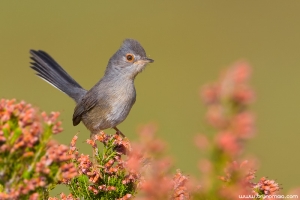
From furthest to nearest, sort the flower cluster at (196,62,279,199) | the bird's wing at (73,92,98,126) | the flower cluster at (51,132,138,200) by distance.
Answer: the bird's wing at (73,92,98,126) < the flower cluster at (51,132,138,200) < the flower cluster at (196,62,279,199)

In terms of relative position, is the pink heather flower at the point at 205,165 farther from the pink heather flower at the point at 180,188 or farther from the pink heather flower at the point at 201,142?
the pink heather flower at the point at 180,188

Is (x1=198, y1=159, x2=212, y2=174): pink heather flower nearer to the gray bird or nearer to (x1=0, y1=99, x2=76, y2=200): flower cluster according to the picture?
(x1=0, y1=99, x2=76, y2=200): flower cluster

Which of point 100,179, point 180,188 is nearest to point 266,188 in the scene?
point 180,188

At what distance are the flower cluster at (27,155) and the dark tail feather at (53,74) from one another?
496cm

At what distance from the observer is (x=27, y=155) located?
2039mm

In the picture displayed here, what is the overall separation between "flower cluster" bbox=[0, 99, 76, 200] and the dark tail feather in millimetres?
4958

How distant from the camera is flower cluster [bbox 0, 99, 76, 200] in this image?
2.04 m

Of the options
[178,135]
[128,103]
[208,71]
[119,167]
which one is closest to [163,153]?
[119,167]

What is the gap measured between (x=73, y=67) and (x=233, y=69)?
1647cm

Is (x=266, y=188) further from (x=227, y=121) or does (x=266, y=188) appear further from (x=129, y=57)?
(x=129, y=57)

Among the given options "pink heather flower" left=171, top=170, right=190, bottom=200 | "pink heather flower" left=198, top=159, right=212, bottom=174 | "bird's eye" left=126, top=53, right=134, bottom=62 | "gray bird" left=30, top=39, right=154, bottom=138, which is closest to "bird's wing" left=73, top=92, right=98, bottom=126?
"gray bird" left=30, top=39, right=154, bottom=138

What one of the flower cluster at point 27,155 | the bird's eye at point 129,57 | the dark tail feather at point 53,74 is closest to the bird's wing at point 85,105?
the bird's eye at point 129,57

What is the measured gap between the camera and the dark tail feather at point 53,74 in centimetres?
715

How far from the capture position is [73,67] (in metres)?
17.8
